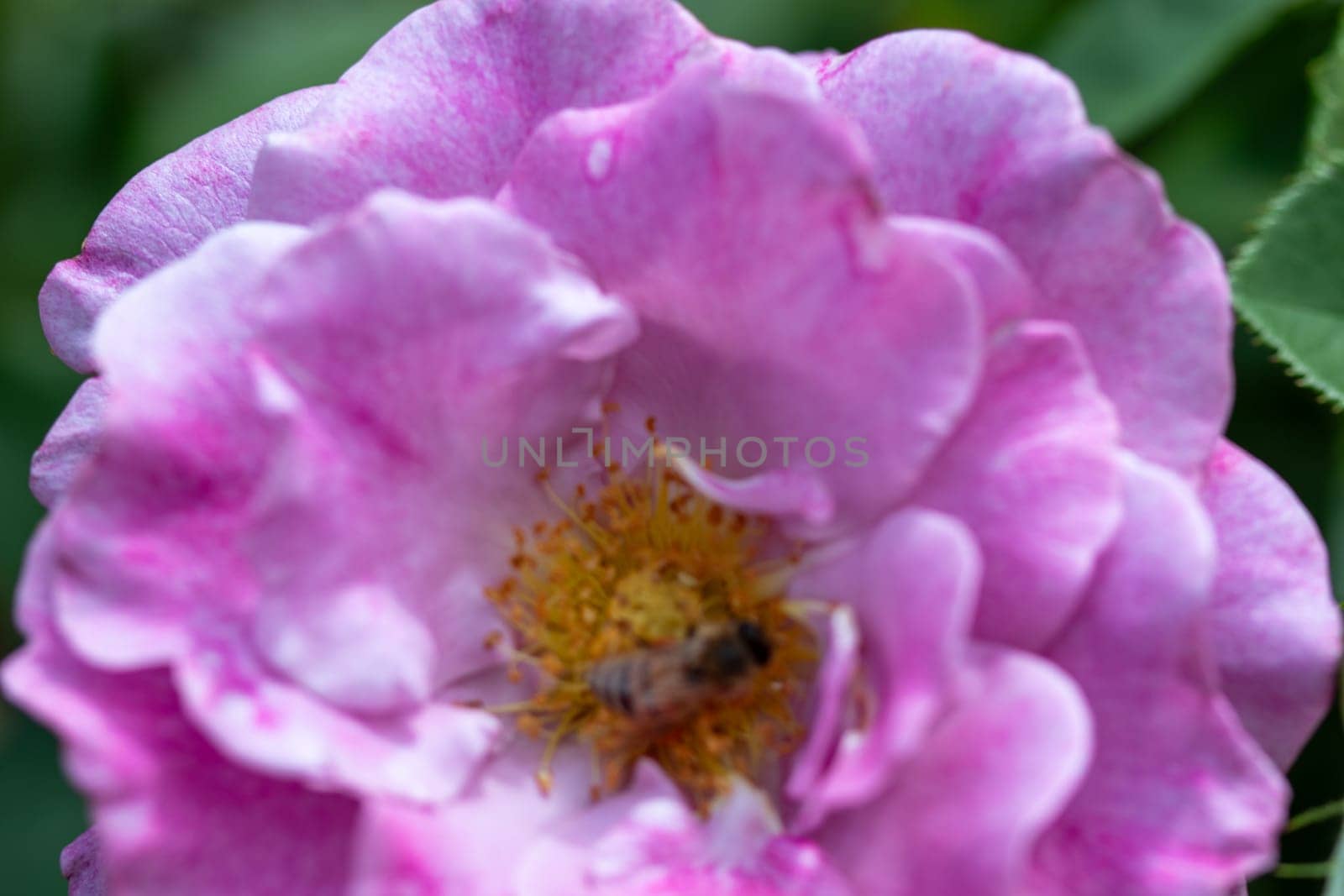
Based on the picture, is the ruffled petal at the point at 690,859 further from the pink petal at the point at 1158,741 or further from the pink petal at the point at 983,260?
the pink petal at the point at 983,260

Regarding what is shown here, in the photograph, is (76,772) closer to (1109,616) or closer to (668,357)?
(668,357)

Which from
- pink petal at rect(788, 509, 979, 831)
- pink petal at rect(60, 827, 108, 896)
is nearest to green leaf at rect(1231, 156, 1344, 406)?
pink petal at rect(788, 509, 979, 831)

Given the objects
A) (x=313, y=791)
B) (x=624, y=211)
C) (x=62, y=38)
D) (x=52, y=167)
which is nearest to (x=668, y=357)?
(x=624, y=211)

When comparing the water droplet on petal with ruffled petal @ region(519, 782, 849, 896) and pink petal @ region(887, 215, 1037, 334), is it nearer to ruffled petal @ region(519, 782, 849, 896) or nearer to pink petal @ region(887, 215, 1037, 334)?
pink petal @ region(887, 215, 1037, 334)

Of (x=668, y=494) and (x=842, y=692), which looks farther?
(x=668, y=494)

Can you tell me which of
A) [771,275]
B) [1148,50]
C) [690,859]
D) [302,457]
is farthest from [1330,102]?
[302,457]

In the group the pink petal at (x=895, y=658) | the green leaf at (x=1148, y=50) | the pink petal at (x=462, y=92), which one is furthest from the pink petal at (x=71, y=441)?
the green leaf at (x=1148, y=50)
